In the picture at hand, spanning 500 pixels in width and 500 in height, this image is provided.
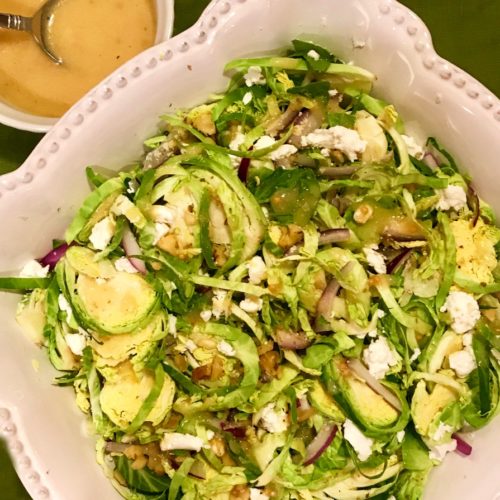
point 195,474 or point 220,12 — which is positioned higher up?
point 220,12

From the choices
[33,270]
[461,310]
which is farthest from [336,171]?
[33,270]

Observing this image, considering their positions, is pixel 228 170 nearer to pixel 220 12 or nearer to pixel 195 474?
pixel 220 12

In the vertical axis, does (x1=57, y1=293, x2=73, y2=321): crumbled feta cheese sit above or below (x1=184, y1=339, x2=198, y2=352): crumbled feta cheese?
below

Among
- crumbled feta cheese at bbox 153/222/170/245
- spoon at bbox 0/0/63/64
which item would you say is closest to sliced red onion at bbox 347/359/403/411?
crumbled feta cheese at bbox 153/222/170/245

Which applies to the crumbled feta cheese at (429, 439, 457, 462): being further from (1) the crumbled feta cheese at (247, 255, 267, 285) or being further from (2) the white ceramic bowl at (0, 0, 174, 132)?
(2) the white ceramic bowl at (0, 0, 174, 132)

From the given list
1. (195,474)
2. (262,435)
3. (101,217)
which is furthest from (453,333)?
(101,217)

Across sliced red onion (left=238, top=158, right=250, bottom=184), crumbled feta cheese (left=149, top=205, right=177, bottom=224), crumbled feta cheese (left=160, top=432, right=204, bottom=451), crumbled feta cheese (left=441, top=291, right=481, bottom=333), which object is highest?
sliced red onion (left=238, top=158, right=250, bottom=184)
